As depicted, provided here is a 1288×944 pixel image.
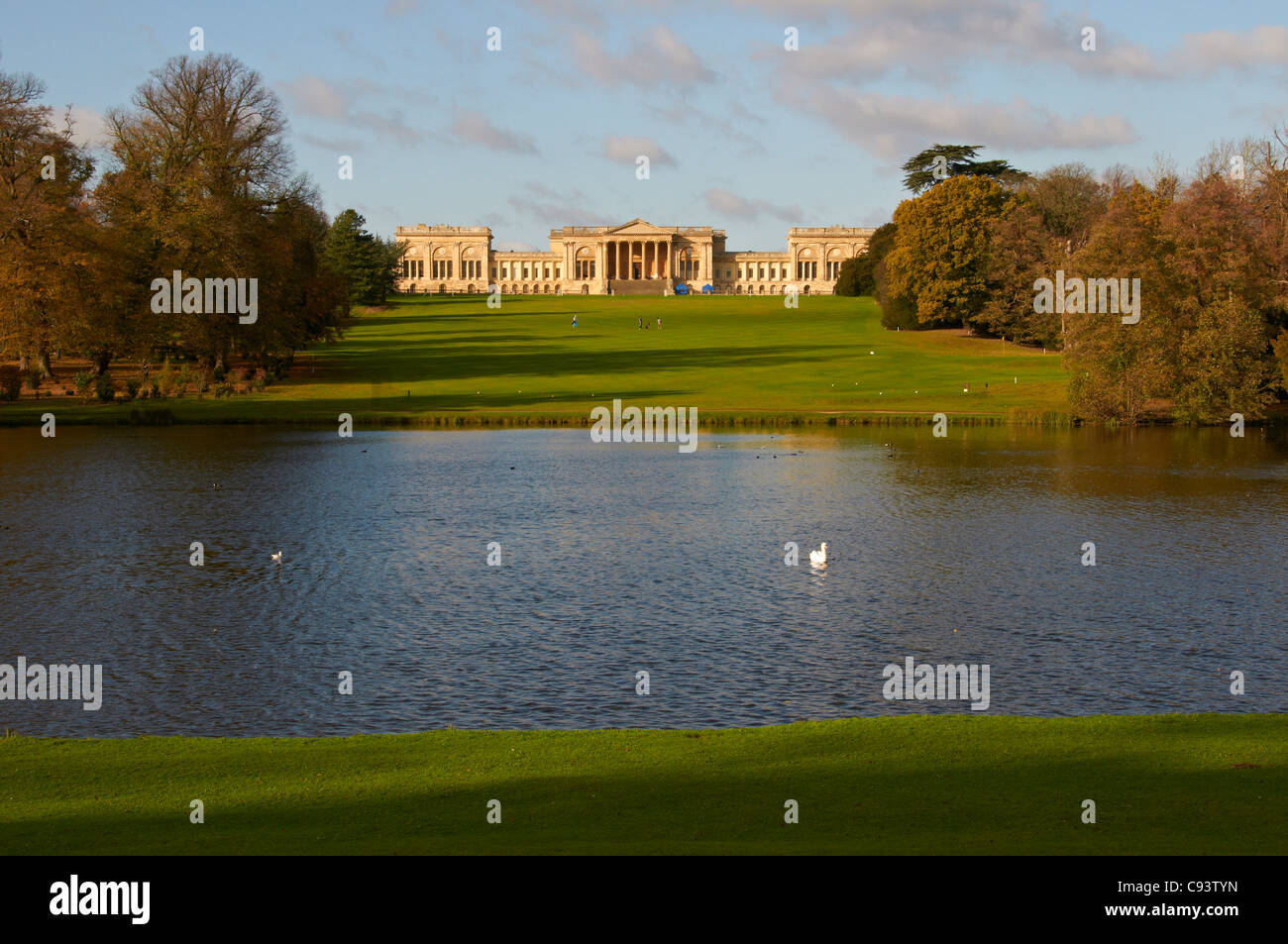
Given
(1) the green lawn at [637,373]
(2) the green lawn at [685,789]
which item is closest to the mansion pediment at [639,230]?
(1) the green lawn at [637,373]

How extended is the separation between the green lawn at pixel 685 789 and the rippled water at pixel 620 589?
2.06 meters

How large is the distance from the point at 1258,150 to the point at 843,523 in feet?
164

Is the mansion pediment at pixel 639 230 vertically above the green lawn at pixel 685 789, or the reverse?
the mansion pediment at pixel 639 230

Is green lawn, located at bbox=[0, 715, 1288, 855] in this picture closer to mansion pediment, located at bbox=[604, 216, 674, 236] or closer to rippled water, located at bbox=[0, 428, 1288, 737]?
rippled water, located at bbox=[0, 428, 1288, 737]

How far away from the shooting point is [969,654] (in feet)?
54.3

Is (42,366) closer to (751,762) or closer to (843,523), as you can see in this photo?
(843,523)

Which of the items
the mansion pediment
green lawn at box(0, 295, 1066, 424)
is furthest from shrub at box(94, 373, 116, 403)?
the mansion pediment

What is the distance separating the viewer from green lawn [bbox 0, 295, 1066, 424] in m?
56.5

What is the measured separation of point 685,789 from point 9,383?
181ft

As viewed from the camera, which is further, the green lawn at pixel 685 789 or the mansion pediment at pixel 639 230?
the mansion pediment at pixel 639 230

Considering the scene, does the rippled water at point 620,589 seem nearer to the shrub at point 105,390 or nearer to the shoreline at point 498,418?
the shoreline at point 498,418

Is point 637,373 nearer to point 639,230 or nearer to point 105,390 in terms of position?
point 105,390

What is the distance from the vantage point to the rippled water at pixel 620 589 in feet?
48.0
